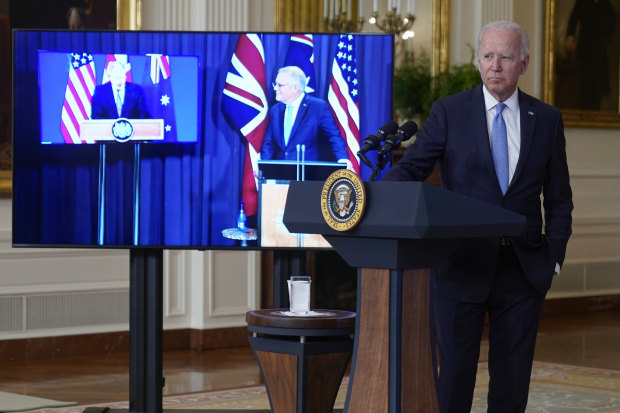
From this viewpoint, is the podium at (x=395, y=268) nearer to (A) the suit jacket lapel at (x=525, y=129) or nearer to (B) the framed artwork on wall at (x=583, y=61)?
(A) the suit jacket lapel at (x=525, y=129)

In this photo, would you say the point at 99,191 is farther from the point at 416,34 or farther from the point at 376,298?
the point at 416,34

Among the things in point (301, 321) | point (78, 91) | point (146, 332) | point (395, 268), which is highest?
point (78, 91)

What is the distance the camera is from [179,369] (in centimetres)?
698

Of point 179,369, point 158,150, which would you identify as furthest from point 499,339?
point 179,369

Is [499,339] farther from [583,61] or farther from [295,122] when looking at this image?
[583,61]

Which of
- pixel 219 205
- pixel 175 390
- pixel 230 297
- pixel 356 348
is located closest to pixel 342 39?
pixel 219 205

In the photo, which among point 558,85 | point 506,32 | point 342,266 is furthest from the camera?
point 558,85

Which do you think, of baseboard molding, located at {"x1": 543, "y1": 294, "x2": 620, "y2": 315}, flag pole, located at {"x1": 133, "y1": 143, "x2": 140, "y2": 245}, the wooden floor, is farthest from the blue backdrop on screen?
baseboard molding, located at {"x1": 543, "y1": 294, "x2": 620, "y2": 315}

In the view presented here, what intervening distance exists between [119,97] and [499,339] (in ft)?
6.44

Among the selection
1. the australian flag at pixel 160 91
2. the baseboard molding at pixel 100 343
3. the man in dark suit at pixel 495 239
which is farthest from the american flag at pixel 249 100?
the baseboard molding at pixel 100 343

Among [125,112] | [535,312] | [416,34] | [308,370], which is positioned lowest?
[308,370]

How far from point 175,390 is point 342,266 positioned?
8.67ft

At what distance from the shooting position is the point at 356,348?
319 cm

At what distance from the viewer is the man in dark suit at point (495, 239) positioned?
364cm
